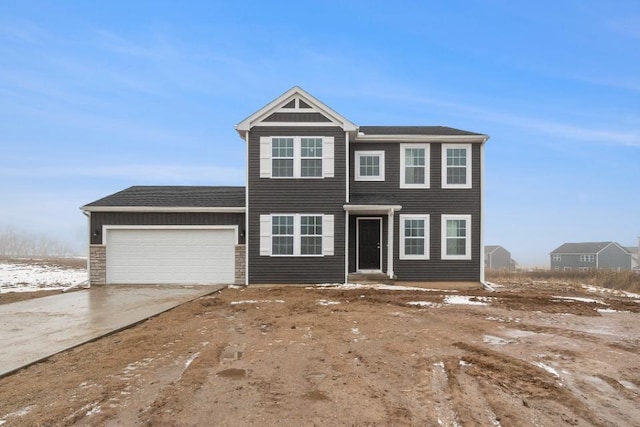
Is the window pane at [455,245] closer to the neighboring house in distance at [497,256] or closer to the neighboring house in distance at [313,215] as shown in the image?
the neighboring house in distance at [313,215]

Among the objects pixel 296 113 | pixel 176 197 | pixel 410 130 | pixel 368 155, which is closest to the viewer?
pixel 296 113

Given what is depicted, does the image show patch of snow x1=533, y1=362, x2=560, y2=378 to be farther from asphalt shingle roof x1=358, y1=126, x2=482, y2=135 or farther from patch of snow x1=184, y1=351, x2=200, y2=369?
asphalt shingle roof x1=358, y1=126, x2=482, y2=135

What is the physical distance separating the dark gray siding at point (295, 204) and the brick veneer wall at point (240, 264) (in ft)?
1.20

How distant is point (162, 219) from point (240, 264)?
3.45 metres

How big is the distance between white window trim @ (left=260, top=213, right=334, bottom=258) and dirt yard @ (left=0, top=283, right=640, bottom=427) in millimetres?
6025

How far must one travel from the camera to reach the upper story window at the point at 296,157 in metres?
15.3

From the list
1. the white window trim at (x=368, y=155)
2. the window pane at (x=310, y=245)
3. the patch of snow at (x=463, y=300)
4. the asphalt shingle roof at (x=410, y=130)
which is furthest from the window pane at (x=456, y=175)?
the window pane at (x=310, y=245)

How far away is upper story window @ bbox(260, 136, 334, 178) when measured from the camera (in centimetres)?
1529

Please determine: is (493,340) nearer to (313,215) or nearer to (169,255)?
(313,215)

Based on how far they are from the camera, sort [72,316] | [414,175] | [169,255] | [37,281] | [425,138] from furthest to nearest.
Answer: [37,281], [414,175], [425,138], [169,255], [72,316]

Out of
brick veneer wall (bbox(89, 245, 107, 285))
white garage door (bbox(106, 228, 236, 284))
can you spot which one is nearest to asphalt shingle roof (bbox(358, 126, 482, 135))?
white garage door (bbox(106, 228, 236, 284))

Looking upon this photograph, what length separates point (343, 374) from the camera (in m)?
5.13

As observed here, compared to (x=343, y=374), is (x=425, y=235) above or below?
above

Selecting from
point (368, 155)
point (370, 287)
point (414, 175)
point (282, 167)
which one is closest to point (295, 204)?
point (282, 167)
